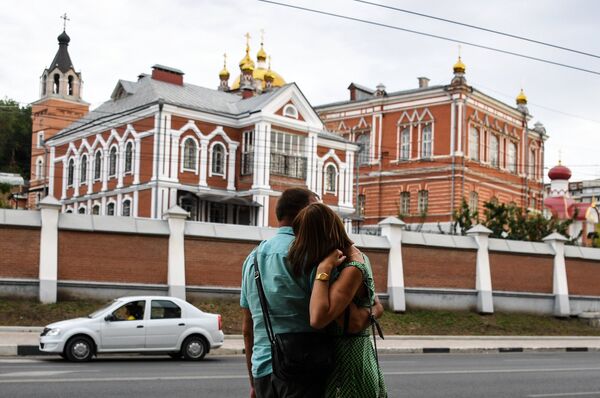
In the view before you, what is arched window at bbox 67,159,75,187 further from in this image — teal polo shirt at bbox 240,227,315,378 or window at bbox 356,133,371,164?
teal polo shirt at bbox 240,227,315,378

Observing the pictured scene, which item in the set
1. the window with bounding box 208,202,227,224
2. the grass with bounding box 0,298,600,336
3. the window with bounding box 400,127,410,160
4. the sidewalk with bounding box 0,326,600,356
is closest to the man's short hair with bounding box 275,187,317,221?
the sidewalk with bounding box 0,326,600,356

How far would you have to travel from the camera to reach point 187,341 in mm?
17969

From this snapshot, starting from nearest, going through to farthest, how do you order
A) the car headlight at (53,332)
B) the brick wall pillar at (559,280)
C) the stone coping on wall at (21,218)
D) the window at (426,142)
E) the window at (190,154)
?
the car headlight at (53,332)
the stone coping on wall at (21,218)
the brick wall pillar at (559,280)
the window at (190,154)
the window at (426,142)

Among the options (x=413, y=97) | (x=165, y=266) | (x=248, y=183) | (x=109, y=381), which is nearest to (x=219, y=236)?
(x=165, y=266)

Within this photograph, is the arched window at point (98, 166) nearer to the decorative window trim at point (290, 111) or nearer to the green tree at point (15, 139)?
the decorative window trim at point (290, 111)

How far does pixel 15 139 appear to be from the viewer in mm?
81125

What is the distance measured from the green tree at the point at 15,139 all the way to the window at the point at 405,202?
36.2m

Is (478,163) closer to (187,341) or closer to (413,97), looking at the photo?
(413,97)

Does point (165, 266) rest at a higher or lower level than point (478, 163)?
lower

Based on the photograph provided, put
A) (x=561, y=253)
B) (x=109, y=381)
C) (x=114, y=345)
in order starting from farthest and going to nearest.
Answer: (x=561, y=253)
(x=114, y=345)
(x=109, y=381)

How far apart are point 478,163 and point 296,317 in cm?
5584

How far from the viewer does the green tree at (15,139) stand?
261 ft

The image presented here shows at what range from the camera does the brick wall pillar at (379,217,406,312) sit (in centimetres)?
2953

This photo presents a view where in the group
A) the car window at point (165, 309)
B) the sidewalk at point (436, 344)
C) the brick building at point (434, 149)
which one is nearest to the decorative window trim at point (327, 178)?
the brick building at point (434, 149)
